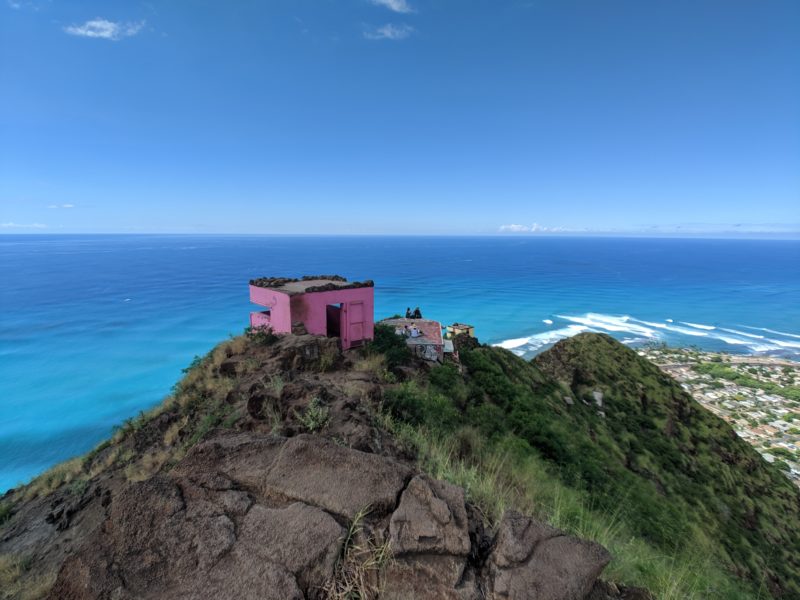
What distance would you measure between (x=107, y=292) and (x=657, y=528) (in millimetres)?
83175

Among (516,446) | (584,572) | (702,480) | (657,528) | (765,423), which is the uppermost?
(584,572)

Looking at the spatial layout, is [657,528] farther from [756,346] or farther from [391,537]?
[756,346]

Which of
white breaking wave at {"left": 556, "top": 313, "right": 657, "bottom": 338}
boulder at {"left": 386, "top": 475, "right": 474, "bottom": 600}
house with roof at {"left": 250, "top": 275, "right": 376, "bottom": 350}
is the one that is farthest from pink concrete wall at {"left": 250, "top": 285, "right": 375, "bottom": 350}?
white breaking wave at {"left": 556, "top": 313, "right": 657, "bottom": 338}

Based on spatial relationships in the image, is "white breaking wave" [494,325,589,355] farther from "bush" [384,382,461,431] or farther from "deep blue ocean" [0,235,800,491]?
"bush" [384,382,461,431]

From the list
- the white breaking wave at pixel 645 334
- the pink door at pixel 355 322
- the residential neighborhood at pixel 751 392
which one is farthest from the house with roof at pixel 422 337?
the white breaking wave at pixel 645 334

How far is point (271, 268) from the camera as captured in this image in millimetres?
104062

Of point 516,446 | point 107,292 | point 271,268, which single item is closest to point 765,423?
point 516,446

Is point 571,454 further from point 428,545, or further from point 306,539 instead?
point 306,539

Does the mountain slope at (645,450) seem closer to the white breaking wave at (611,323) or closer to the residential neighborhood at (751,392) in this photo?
the residential neighborhood at (751,392)

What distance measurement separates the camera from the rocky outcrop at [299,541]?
101 inches

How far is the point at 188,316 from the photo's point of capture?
53594 mm

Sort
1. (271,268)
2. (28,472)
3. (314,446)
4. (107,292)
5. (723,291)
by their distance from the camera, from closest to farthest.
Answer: (314,446)
(28,472)
(107,292)
(723,291)
(271,268)

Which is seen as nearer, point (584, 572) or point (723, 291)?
point (584, 572)

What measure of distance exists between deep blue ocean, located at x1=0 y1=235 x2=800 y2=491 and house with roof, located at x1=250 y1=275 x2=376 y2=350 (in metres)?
18.8
